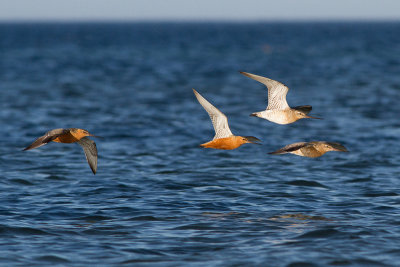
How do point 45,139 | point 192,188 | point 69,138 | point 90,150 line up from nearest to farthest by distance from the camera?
point 45,139 → point 69,138 → point 90,150 → point 192,188

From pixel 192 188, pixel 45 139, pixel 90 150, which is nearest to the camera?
pixel 45 139

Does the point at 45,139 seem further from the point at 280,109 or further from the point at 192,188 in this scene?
the point at 192,188

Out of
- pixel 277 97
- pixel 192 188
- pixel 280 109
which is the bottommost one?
pixel 192 188

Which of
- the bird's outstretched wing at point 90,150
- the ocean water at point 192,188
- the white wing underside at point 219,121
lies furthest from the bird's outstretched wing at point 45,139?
the white wing underside at point 219,121

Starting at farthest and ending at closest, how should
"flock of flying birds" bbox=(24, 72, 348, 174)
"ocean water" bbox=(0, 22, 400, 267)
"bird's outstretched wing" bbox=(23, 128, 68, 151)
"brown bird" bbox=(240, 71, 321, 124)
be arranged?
"brown bird" bbox=(240, 71, 321, 124) → "flock of flying birds" bbox=(24, 72, 348, 174) → "ocean water" bbox=(0, 22, 400, 267) → "bird's outstretched wing" bbox=(23, 128, 68, 151)

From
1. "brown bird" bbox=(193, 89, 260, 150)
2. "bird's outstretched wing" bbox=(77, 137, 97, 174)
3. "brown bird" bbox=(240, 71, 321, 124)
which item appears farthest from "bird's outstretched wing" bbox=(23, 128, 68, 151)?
"brown bird" bbox=(240, 71, 321, 124)

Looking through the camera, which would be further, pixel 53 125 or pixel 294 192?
pixel 53 125

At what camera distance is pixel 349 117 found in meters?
32.8

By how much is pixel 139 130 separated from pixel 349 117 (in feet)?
Answer: 35.3

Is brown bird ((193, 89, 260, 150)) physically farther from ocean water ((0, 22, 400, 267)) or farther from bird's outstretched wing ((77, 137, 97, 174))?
bird's outstretched wing ((77, 137, 97, 174))

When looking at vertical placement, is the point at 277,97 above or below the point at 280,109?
above

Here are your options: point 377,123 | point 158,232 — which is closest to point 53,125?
point 377,123

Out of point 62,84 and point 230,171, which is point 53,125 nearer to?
point 230,171

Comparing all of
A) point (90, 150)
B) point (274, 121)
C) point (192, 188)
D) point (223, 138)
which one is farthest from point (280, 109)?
point (192, 188)
